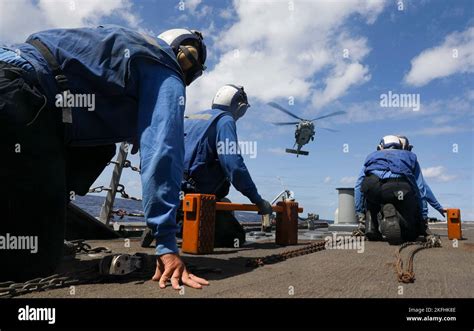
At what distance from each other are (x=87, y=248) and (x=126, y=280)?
5.45 feet

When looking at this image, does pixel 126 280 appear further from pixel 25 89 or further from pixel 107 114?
pixel 25 89

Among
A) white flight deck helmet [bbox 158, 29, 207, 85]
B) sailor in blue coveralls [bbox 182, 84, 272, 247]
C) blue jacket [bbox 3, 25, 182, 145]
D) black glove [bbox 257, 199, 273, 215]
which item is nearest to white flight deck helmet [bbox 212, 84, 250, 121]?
sailor in blue coveralls [bbox 182, 84, 272, 247]

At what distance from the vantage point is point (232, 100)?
5195 mm

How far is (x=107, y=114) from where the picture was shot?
2371mm

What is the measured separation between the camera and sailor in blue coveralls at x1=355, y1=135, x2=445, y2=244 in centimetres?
626

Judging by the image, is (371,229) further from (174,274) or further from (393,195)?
(174,274)

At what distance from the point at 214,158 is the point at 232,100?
0.94 meters

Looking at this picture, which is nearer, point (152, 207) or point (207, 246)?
point (152, 207)

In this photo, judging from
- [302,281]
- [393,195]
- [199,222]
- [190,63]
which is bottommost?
[302,281]

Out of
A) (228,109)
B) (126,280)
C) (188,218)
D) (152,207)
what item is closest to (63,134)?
(152,207)

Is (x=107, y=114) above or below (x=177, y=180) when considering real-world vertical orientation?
above

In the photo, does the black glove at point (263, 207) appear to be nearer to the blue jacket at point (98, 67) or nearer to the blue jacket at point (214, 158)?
the blue jacket at point (214, 158)

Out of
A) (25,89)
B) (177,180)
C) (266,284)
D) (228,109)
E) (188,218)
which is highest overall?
(228,109)

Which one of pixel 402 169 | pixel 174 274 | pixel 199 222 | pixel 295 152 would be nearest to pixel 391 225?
pixel 402 169
